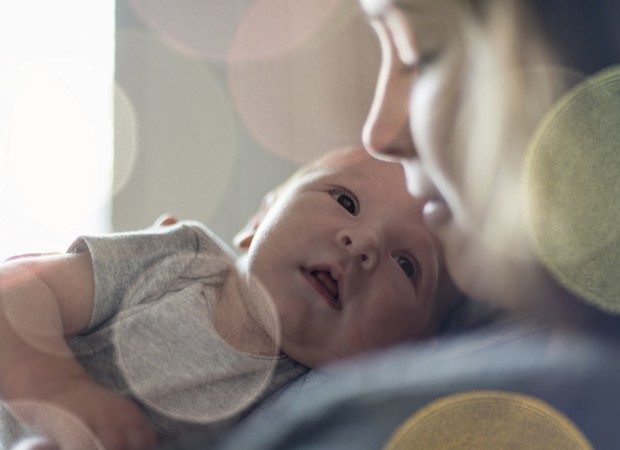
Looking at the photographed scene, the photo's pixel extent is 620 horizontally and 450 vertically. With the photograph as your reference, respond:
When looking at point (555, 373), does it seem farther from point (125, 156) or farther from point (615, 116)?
point (125, 156)

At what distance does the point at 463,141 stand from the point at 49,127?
1.00 meters

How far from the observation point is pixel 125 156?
4.67ft

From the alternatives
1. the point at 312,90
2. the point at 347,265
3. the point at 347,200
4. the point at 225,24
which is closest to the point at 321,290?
the point at 347,265

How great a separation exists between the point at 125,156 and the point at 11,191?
0.25 meters

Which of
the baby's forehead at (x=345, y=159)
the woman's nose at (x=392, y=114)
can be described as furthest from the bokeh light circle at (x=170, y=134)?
the woman's nose at (x=392, y=114)

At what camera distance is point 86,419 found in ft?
1.87

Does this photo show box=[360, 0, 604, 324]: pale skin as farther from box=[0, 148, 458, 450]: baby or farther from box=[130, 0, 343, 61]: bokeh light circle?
box=[130, 0, 343, 61]: bokeh light circle

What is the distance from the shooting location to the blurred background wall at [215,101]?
142cm

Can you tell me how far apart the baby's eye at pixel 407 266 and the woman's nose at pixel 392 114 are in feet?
0.40

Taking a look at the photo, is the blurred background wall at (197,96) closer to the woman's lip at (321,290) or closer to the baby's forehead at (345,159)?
the baby's forehead at (345,159)

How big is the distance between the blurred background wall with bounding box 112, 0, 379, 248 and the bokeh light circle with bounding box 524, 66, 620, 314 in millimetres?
1031

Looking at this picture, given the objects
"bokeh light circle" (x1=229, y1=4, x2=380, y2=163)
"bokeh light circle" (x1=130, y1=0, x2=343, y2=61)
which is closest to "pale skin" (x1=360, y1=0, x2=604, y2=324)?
"bokeh light circle" (x1=229, y1=4, x2=380, y2=163)

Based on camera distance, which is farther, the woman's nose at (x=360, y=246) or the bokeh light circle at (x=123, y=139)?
the bokeh light circle at (x=123, y=139)

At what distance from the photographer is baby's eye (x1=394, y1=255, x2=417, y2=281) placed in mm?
809
